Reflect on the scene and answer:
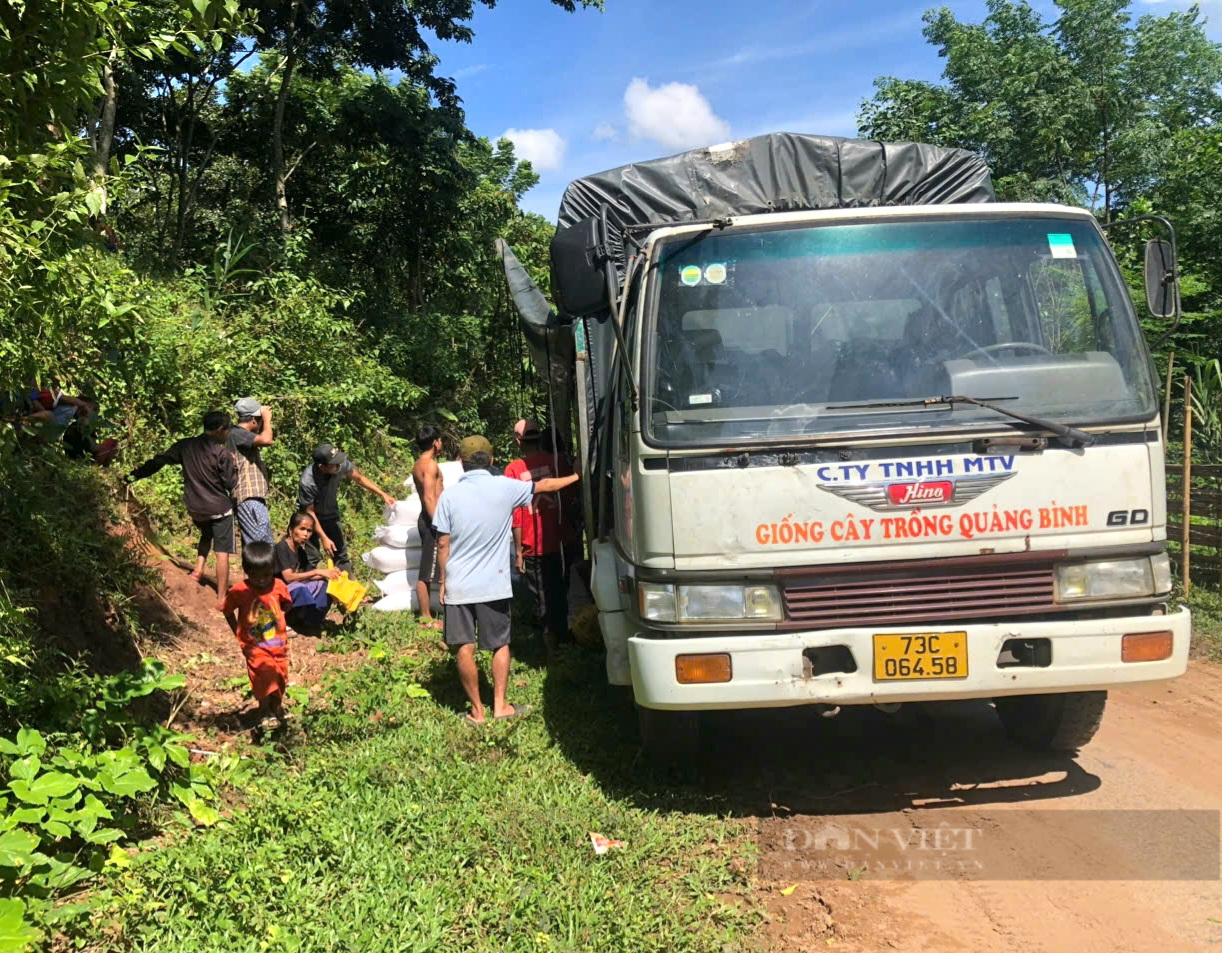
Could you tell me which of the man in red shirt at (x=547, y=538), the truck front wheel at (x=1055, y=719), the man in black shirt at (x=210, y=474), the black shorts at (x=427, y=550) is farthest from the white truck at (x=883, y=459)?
the man in black shirt at (x=210, y=474)

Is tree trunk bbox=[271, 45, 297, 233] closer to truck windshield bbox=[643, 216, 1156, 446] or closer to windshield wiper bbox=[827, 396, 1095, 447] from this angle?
truck windshield bbox=[643, 216, 1156, 446]

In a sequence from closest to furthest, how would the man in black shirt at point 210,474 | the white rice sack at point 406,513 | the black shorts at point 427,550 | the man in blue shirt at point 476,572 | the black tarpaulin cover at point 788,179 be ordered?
the man in blue shirt at point 476,572 < the black tarpaulin cover at point 788,179 < the man in black shirt at point 210,474 < the black shorts at point 427,550 < the white rice sack at point 406,513

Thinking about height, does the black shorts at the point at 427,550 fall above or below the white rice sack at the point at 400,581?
above

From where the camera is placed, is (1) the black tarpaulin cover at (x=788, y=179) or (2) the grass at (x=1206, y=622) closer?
(1) the black tarpaulin cover at (x=788, y=179)

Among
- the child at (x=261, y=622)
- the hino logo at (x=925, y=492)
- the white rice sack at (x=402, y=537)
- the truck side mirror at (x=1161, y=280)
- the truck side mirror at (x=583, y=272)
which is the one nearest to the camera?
the hino logo at (x=925, y=492)

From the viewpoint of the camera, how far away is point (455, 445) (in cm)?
1434

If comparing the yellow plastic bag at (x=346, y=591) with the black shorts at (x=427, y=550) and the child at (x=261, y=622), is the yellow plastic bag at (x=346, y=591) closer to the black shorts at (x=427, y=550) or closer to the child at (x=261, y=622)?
the black shorts at (x=427, y=550)

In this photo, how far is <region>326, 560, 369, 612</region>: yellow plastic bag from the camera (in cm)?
688

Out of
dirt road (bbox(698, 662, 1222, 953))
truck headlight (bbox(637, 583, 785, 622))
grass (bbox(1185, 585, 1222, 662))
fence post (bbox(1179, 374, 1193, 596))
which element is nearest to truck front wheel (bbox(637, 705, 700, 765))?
dirt road (bbox(698, 662, 1222, 953))

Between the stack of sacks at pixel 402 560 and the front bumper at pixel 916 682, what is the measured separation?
14.4ft

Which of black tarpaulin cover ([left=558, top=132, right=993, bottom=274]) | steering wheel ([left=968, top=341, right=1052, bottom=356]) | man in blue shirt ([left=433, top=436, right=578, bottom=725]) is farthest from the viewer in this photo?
black tarpaulin cover ([left=558, top=132, right=993, bottom=274])

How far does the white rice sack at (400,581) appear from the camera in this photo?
7.83m

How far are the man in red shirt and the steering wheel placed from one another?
313cm

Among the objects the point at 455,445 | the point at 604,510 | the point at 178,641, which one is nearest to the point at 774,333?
the point at 604,510
